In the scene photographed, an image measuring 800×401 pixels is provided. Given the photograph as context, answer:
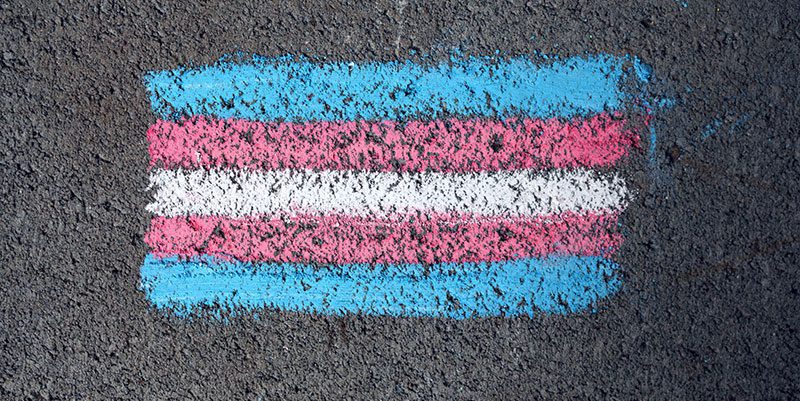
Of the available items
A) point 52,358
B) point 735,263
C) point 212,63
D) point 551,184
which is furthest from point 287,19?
point 735,263

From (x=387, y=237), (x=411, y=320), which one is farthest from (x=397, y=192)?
(x=411, y=320)

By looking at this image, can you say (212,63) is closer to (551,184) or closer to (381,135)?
(381,135)

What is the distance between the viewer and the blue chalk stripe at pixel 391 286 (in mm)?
2016

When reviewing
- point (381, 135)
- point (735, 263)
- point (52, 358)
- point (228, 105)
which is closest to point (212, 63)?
point (228, 105)

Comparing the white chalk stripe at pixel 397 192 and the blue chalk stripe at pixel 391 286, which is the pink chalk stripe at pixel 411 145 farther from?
the blue chalk stripe at pixel 391 286

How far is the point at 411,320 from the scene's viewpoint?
2035 mm

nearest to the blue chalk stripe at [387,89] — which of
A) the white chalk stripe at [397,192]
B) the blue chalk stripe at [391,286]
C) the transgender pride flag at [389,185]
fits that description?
the transgender pride flag at [389,185]

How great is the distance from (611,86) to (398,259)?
3.74 ft

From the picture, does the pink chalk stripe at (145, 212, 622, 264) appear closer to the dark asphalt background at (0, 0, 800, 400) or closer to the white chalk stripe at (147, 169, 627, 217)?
the white chalk stripe at (147, 169, 627, 217)

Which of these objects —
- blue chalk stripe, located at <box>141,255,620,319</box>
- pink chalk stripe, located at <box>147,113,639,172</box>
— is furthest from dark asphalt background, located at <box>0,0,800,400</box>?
pink chalk stripe, located at <box>147,113,639,172</box>

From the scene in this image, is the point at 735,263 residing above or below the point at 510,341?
above

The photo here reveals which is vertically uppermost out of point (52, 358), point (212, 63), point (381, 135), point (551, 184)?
point (212, 63)

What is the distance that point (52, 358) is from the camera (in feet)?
6.72

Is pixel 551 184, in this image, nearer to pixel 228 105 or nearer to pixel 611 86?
pixel 611 86
